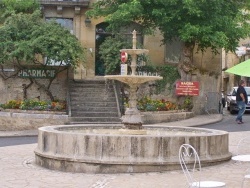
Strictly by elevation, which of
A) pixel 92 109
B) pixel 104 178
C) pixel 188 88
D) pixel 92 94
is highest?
pixel 188 88

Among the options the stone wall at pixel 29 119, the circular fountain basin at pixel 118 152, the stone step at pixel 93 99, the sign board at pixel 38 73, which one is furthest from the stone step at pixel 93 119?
the circular fountain basin at pixel 118 152

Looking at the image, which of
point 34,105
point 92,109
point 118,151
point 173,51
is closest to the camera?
point 118,151

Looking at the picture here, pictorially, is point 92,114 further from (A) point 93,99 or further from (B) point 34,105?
(B) point 34,105

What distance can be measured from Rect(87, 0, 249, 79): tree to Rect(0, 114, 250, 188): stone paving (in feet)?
39.3

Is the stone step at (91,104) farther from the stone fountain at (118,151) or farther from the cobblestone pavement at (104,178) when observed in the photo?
the stone fountain at (118,151)

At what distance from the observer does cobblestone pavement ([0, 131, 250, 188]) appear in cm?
996

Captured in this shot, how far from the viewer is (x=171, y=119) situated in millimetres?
23781

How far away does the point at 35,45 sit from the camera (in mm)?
22141

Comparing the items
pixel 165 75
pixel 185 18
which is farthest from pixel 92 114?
pixel 185 18

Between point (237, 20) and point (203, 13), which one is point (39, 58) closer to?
point (203, 13)

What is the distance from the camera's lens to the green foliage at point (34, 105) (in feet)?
73.9

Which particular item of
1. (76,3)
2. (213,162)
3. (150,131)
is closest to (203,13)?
(76,3)

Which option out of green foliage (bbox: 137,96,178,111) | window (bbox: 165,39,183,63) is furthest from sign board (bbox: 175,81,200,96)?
window (bbox: 165,39,183,63)

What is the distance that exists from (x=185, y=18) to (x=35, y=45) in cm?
676
